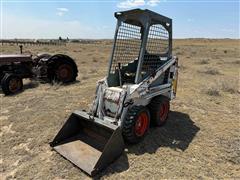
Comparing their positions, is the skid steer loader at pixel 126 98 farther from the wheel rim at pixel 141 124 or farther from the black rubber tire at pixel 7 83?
the black rubber tire at pixel 7 83

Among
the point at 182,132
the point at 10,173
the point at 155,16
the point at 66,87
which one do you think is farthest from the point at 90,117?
the point at 66,87

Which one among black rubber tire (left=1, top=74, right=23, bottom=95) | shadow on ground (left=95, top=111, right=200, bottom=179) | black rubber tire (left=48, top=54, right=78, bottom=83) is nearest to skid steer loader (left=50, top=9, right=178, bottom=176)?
shadow on ground (left=95, top=111, right=200, bottom=179)

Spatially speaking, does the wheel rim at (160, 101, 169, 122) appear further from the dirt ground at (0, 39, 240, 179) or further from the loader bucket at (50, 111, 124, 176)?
the loader bucket at (50, 111, 124, 176)

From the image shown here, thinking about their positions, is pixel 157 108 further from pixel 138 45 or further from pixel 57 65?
pixel 57 65

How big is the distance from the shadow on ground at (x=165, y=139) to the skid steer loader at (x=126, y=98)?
0.13 metres

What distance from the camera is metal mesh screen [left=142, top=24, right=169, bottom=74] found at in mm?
5047

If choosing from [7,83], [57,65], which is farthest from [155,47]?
[7,83]

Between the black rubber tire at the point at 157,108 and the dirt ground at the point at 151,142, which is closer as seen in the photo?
the dirt ground at the point at 151,142

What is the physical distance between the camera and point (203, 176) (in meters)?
3.75

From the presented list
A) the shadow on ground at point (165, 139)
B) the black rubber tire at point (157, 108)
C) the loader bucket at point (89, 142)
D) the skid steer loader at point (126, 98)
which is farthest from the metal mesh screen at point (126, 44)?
the shadow on ground at point (165, 139)

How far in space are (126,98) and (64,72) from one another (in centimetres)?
625

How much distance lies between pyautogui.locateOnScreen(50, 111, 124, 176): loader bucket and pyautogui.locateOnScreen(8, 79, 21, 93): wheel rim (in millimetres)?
4950

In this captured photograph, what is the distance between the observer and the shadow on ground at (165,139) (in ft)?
13.3

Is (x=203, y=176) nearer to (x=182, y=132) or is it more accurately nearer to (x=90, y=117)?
(x=182, y=132)
